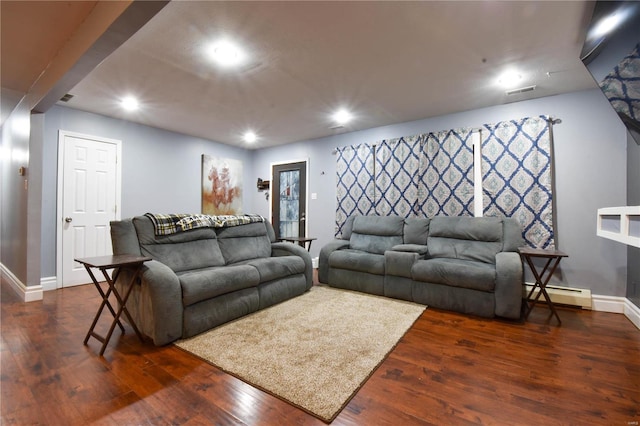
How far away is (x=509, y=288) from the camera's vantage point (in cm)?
265

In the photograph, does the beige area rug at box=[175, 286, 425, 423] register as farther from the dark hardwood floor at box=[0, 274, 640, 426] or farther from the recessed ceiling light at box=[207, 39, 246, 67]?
the recessed ceiling light at box=[207, 39, 246, 67]

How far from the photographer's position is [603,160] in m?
3.00

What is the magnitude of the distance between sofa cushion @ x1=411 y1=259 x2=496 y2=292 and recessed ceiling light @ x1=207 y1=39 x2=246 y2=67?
2.80 m

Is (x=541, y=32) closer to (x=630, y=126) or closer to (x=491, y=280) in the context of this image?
(x=630, y=126)

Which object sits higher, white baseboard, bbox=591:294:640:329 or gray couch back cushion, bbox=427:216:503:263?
gray couch back cushion, bbox=427:216:503:263

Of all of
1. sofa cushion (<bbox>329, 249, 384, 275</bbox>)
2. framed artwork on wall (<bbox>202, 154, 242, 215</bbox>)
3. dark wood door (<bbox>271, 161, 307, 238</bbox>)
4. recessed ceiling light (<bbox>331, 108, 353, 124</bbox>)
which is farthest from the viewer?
dark wood door (<bbox>271, 161, 307, 238</bbox>)

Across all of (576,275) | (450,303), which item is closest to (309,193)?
(450,303)

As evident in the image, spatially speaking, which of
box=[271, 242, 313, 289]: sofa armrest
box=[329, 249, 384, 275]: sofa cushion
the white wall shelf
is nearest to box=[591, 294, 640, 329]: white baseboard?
the white wall shelf

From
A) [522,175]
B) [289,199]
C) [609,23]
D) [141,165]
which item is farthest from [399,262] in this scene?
[141,165]

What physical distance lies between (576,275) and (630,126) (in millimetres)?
1702

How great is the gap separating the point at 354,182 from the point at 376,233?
104 centimetres

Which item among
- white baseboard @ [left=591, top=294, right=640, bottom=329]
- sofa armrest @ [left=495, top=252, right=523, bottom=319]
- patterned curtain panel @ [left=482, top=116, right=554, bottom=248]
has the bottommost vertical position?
white baseboard @ [left=591, top=294, right=640, bottom=329]

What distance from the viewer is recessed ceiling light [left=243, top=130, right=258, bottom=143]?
194 inches

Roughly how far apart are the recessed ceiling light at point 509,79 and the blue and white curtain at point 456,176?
2.00 feet
